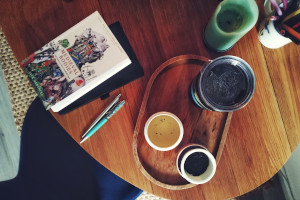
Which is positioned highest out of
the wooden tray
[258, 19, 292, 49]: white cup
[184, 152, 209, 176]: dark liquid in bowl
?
[258, 19, 292, 49]: white cup

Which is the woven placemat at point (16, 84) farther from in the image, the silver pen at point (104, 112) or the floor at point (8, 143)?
the silver pen at point (104, 112)

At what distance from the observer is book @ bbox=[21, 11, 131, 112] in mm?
591

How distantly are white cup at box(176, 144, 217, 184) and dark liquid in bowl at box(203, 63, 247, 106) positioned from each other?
0.12m

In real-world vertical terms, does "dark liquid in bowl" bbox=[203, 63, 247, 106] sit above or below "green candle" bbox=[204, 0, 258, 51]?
below

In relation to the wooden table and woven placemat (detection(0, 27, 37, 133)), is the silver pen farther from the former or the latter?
woven placemat (detection(0, 27, 37, 133))

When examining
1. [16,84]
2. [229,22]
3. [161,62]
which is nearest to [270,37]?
[229,22]

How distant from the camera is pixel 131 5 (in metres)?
0.65

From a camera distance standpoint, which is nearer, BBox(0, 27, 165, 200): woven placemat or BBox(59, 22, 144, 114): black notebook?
BBox(59, 22, 144, 114): black notebook

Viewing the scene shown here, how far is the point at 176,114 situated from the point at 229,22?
24 centimetres

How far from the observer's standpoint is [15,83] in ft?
4.18

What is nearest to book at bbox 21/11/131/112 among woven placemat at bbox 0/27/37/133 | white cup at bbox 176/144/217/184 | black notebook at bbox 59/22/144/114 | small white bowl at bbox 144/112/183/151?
black notebook at bbox 59/22/144/114

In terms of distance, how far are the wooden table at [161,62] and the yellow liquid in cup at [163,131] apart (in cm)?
5

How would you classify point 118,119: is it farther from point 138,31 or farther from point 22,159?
point 22,159

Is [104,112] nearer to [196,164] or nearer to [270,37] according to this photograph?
[196,164]
